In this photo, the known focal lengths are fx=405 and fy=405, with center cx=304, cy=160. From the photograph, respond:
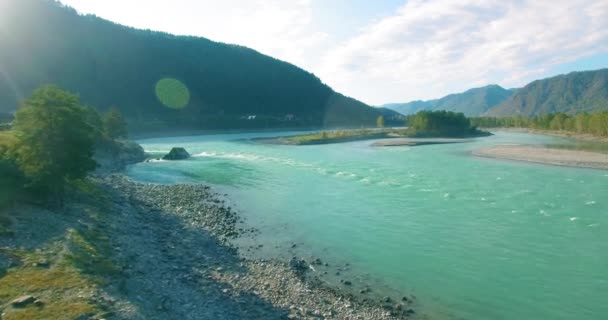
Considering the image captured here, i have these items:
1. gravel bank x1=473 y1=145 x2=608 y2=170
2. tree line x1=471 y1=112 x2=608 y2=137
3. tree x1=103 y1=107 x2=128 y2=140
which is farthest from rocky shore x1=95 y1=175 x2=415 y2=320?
tree line x1=471 y1=112 x2=608 y2=137

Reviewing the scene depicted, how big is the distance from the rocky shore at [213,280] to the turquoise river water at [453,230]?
2148mm

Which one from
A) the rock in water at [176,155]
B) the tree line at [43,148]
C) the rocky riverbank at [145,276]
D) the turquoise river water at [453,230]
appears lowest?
the turquoise river water at [453,230]

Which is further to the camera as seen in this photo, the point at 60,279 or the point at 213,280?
the point at 213,280

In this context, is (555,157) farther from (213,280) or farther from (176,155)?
(213,280)

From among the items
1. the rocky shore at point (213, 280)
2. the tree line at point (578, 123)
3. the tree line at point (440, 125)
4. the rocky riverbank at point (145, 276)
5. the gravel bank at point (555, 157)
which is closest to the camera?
the rocky riverbank at point (145, 276)

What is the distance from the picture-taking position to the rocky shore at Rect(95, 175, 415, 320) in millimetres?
15883

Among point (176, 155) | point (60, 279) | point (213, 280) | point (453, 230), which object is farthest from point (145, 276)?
point (176, 155)

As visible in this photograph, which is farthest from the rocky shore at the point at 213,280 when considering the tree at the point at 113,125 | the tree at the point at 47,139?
the tree at the point at 113,125

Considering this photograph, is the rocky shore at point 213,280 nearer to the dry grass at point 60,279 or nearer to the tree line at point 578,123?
the dry grass at point 60,279

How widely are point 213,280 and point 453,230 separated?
17.7 metres

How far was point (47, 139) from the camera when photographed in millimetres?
25172

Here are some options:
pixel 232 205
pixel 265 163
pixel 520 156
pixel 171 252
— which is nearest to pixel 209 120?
pixel 265 163

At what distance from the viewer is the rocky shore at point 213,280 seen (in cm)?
1588

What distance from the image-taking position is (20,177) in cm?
2533
